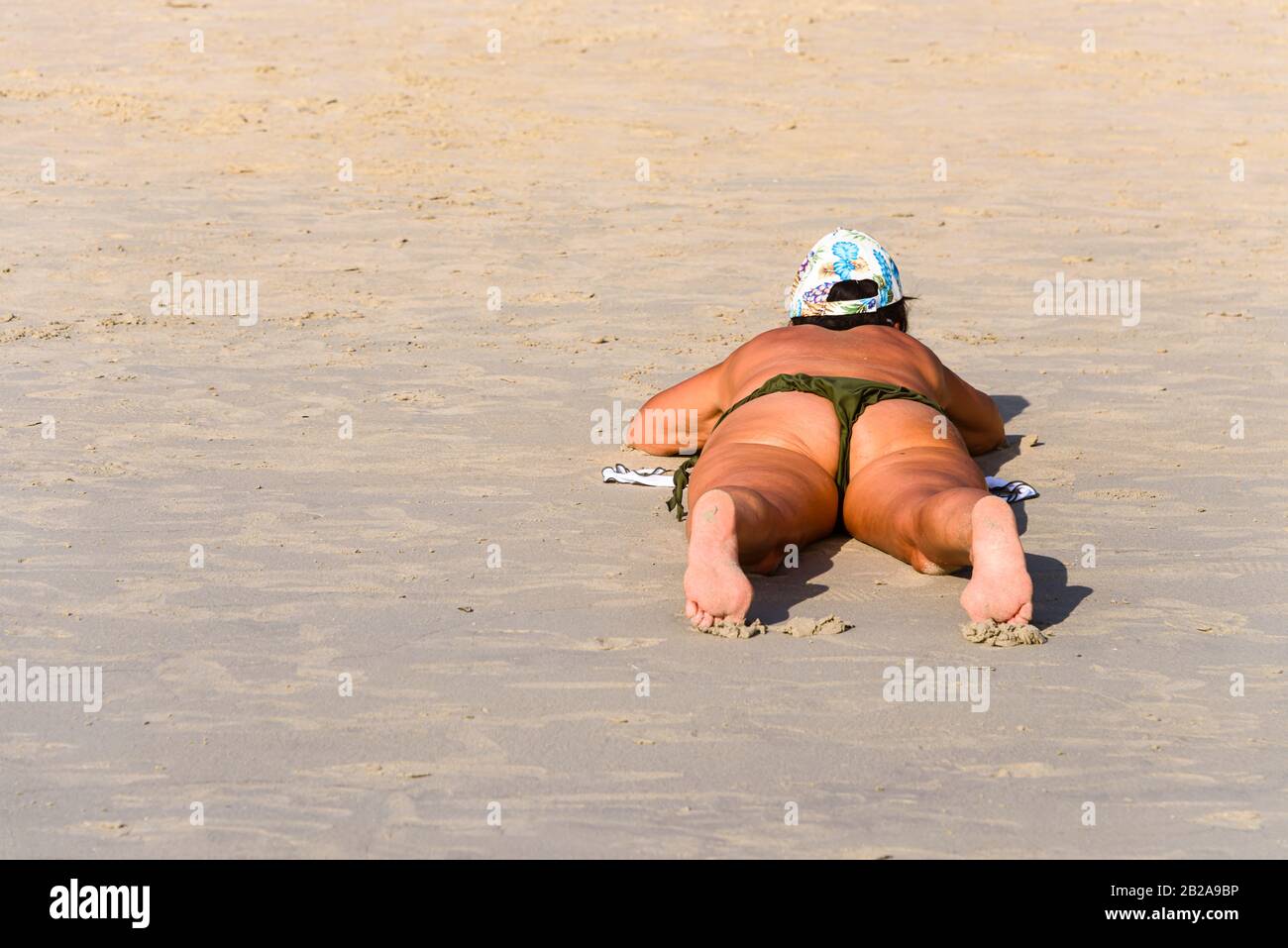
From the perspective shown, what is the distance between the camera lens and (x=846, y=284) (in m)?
5.00

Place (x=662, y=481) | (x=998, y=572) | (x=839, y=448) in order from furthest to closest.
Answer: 1. (x=662, y=481)
2. (x=839, y=448)
3. (x=998, y=572)

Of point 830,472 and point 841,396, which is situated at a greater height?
point 841,396

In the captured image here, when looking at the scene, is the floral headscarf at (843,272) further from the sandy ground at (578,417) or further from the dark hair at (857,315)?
the sandy ground at (578,417)

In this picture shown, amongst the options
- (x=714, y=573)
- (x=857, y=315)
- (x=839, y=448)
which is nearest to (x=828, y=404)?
(x=839, y=448)

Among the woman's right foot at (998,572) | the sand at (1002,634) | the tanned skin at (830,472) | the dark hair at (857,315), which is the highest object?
the dark hair at (857,315)

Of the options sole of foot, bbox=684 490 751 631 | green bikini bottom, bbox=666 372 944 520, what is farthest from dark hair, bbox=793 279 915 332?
sole of foot, bbox=684 490 751 631

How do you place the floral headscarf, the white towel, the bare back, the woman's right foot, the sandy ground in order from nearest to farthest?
the sandy ground, the woman's right foot, the bare back, the white towel, the floral headscarf

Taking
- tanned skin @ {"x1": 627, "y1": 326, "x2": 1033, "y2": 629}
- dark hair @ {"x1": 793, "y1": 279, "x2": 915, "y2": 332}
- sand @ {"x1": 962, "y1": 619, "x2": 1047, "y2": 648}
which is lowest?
sand @ {"x1": 962, "y1": 619, "x2": 1047, "y2": 648}

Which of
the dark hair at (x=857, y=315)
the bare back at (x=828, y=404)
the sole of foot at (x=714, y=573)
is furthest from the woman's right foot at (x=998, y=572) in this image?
the dark hair at (x=857, y=315)

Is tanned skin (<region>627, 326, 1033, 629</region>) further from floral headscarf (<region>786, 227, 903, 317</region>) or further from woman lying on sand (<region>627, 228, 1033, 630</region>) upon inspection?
Answer: floral headscarf (<region>786, 227, 903, 317</region>)

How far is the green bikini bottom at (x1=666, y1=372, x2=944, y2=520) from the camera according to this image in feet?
14.6

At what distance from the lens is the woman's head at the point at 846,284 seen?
197 inches

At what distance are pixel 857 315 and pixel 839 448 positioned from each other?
0.76m

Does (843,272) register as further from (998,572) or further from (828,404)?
(998,572)
